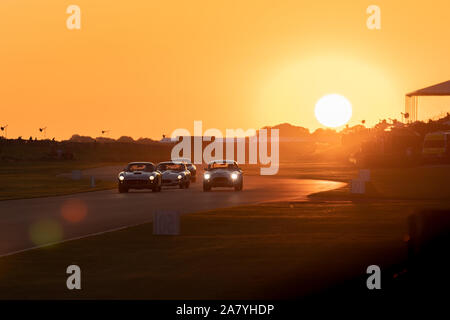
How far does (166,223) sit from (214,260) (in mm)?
5140

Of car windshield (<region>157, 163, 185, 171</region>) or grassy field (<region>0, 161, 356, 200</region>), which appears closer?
grassy field (<region>0, 161, 356, 200</region>)

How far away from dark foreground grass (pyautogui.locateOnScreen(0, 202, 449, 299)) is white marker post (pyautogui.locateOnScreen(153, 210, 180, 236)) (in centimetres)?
31

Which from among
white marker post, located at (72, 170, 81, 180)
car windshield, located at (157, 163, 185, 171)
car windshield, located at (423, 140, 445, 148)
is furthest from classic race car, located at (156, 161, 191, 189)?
car windshield, located at (423, 140, 445, 148)

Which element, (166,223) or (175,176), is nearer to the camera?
(166,223)

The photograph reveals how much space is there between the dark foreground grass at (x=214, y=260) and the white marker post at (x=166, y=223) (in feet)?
1.03

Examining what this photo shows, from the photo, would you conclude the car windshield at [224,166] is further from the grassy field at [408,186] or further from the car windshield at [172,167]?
the grassy field at [408,186]

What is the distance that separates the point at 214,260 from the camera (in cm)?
1653

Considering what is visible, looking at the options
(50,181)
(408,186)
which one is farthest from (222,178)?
(50,181)

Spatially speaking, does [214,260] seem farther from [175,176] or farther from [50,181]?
[50,181]

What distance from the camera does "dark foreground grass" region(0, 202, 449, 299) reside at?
1267cm

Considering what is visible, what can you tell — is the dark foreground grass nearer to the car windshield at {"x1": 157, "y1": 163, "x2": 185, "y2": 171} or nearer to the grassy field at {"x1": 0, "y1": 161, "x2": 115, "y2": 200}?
the grassy field at {"x1": 0, "y1": 161, "x2": 115, "y2": 200}
